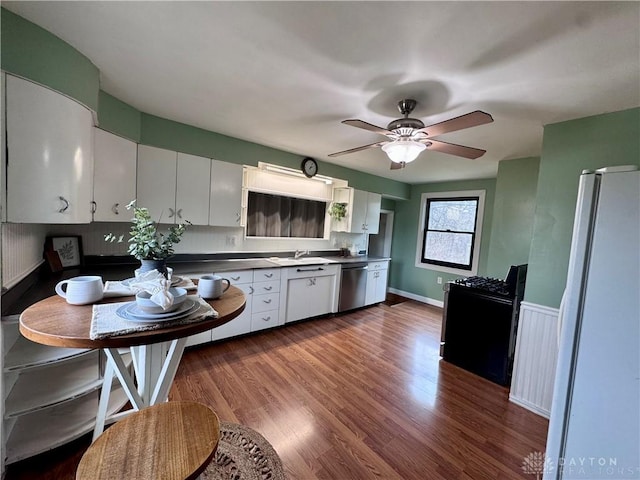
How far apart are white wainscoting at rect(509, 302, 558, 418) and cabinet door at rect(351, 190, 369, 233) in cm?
254

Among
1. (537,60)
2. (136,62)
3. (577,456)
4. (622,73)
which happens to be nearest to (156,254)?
(136,62)

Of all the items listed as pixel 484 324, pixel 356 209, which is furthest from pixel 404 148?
pixel 356 209

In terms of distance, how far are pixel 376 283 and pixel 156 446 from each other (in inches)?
157

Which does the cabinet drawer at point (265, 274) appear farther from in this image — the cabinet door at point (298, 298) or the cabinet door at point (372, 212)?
the cabinet door at point (372, 212)

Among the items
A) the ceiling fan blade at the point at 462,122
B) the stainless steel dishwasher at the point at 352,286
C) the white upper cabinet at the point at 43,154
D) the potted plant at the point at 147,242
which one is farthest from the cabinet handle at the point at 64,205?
the stainless steel dishwasher at the point at 352,286

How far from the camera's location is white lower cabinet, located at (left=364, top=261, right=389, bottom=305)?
4398mm

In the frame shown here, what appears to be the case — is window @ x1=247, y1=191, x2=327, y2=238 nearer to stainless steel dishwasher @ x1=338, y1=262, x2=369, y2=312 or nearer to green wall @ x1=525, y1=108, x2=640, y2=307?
stainless steel dishwasher @ x1=338, y1=262, x2=369, y2=312

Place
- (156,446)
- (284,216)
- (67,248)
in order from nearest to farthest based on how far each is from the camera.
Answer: (156,446)
(67,248)
(284,216)

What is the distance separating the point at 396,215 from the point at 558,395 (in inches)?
193

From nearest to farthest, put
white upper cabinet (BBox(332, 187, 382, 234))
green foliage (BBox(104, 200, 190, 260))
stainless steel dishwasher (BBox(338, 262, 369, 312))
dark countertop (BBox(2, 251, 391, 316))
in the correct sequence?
green foliage (BBox(104, 200, 190, 260)) → dark countertop (BBox(2, 251, 391, 316)) → stainless steel dishwasher (BBox(338, 262, 369, 312)) → white upper cabinet (BBox(332, 187, 382, 234))

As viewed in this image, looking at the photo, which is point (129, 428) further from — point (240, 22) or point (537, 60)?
point (537, 60)

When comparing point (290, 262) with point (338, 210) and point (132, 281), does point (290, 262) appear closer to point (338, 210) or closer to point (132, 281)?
point (338, 210)

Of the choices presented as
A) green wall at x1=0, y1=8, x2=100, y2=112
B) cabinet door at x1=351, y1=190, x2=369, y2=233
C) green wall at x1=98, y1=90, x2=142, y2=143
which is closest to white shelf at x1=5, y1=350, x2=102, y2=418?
green wall at x1=0, y1=8, x2=100, y2=112

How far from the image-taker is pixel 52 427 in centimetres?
146
